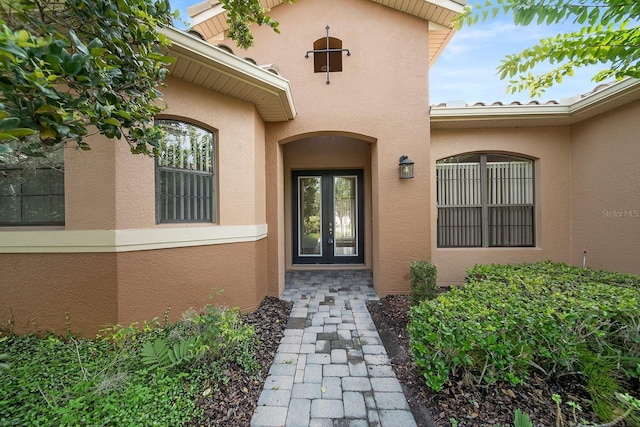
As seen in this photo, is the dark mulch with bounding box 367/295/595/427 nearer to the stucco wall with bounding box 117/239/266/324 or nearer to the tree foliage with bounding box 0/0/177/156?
the stucco wall with bounding box 117/239/266/324

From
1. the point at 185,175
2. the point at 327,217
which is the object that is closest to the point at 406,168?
the point at 327,217

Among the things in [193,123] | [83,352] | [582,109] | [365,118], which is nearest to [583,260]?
[582,109]

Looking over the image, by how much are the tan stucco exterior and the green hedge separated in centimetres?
265

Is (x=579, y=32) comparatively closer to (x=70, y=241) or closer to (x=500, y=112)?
(x=500, y=112)

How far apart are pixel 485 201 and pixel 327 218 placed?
12.9 ft

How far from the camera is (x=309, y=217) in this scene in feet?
24.1

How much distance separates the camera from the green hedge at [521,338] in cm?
221

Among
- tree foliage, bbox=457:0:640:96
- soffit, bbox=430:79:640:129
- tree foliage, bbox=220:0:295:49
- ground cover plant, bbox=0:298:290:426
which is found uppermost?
tree foliage, bbox=220:0:295:49

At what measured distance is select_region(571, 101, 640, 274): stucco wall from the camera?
434 cm

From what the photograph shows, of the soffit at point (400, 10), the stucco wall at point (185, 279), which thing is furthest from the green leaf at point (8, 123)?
the soffit at point (400, 10)

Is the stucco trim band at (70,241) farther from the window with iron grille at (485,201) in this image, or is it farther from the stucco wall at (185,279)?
the window with iron grille at (485,201)

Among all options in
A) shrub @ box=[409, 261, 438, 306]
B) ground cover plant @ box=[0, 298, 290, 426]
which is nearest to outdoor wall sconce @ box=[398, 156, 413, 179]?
shrub @ box=[409, 261, 438, 306]

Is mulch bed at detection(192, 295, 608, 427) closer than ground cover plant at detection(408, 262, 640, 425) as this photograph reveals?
Yes

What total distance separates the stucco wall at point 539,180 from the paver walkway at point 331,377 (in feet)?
9.84
